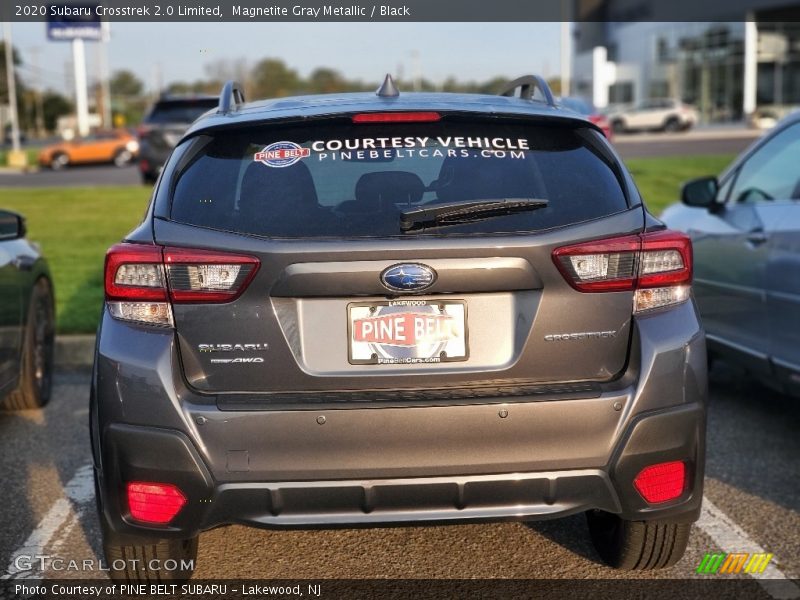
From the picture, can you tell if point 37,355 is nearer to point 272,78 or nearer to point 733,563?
point 733,563

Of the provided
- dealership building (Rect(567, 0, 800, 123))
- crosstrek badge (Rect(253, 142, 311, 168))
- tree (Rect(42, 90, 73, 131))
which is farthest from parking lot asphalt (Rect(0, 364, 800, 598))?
tree (Rect(42, 90, 73, 131))

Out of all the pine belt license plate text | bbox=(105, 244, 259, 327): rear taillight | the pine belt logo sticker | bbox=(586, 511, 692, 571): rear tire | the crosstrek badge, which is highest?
the crosstrek badge

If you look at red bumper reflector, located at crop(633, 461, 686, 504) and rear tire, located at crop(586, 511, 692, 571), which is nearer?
red bumper reflector, located at crop(633, 461, 686, 504)

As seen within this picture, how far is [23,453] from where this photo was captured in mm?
5340

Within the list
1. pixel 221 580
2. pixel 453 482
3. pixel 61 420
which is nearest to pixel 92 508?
pixel 221 580

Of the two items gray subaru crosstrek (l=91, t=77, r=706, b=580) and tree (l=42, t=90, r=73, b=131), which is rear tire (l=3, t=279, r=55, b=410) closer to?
gray subaru crosstrek (l=91, t=77, r=706, b=580)

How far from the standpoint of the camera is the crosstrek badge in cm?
334

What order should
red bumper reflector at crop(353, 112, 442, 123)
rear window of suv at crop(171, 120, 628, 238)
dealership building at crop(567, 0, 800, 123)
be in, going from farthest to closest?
dealership building at crop(567, 0, 800, 123)
red bumper reflector at crop(353, 112, 442, 123)
rear window of suv at crop(171, 120, 628, 238)

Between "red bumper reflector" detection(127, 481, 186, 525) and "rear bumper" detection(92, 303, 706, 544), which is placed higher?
"rear bumper" detection(92, 303, 706, 544)

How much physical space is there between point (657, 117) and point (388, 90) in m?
50.0

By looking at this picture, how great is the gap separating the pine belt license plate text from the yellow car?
3858cm

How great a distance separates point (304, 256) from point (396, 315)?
0.32 m

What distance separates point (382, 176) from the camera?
3326 mm

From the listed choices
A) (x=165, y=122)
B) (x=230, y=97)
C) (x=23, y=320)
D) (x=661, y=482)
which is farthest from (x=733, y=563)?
(x=165, y=122)
